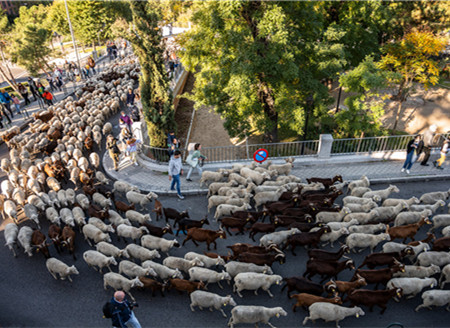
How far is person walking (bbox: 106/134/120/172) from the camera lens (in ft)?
52.4

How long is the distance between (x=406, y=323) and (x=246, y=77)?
37.6 feet

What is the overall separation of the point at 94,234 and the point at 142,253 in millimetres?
2183

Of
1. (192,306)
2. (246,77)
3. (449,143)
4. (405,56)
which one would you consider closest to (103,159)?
(246,77)

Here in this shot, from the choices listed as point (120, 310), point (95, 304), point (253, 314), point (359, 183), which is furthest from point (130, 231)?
point (359, 183)

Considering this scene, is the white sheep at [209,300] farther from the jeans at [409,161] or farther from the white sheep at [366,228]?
the jeans at [409,161]

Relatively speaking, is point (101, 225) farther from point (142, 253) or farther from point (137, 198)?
point (142, 253)

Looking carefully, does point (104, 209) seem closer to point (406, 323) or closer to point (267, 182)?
point (267, 182)

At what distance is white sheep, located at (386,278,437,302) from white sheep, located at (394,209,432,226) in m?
2.88

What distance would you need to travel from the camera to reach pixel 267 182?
14070 millimetres

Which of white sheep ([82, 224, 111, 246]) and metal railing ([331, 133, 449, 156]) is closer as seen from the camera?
white sheep ([82, 224, 111, 246])

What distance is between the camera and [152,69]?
16.5 metres

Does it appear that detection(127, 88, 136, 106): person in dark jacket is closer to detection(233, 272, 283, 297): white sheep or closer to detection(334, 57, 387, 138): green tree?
detection(334, 57, 387, 138): green tree

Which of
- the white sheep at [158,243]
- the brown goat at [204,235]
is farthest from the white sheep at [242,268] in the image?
the white sheep at [158,243]

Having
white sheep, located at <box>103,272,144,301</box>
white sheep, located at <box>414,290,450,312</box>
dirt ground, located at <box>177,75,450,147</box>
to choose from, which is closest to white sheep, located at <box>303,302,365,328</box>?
white sheep, located at <box>414,290,450,312</box>
